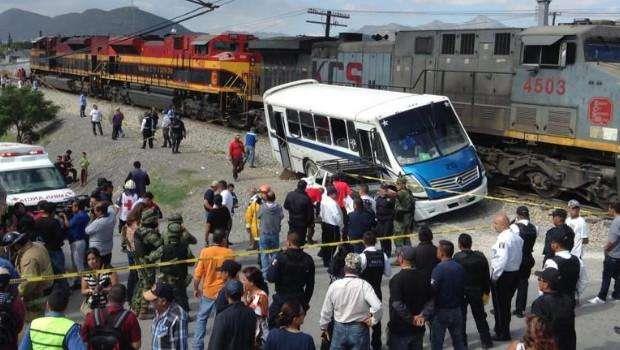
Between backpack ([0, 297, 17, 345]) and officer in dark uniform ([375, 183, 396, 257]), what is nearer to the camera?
backpack ([0, 297, 17, 345])

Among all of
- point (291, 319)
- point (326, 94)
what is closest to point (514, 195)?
point (326, 94)

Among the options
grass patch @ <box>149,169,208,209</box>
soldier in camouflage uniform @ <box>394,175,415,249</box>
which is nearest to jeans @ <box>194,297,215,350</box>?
soldier in camouflage uniform @ <box>394,175,415,249</box>

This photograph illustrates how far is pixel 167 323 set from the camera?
6.29m

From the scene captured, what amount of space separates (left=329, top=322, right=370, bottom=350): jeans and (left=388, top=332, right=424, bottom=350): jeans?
45 cm

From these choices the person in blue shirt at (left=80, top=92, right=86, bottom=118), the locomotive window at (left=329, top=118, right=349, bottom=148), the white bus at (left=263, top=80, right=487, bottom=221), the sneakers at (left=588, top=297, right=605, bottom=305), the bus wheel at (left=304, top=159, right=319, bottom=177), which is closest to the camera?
the sneakers at (left=588, top=297, right=605, bottom=305)

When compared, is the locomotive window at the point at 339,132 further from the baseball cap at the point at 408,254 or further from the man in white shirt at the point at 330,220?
the baseball cap at the point at 408,254

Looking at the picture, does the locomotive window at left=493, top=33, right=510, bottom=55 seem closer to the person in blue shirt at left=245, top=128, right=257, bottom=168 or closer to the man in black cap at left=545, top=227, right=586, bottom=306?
the person in blue shirt at left=245, top=128, right=257, bottom=168

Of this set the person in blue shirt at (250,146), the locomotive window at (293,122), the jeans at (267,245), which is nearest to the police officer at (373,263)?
the jeans at (267,245)

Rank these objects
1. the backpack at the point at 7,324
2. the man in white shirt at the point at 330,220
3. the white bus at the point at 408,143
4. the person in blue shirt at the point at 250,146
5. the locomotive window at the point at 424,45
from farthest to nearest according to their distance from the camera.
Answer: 1. the person in blue shirt at the point at 250,146
2. the locomotive window at the point at 424,45
3. the white bus at the point at 408,143
4. the man in white shirt at the point at 330,220
5. the backpack at the point at 7,324

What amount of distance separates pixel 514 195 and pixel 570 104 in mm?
2755

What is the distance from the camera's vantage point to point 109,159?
2773 cm

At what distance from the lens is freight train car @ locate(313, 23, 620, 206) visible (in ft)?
50.2

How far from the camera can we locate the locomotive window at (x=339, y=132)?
1692 cm

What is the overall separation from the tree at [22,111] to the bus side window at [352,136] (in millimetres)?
27443
